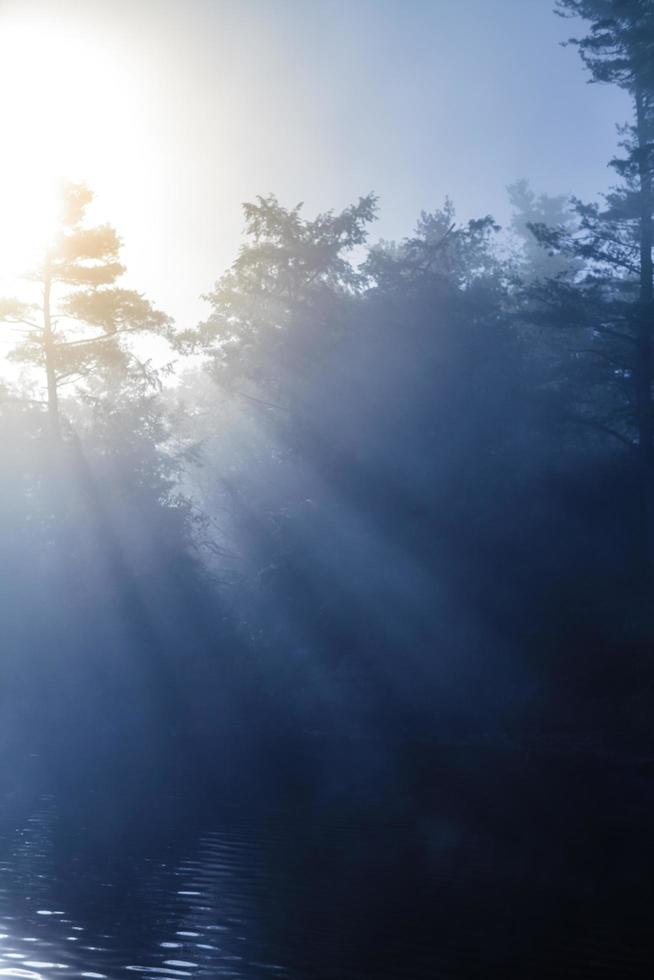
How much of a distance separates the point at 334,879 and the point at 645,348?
23.3 m

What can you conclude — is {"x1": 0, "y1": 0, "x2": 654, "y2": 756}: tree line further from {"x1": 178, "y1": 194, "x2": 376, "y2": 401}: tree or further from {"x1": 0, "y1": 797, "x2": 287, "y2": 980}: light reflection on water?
{"x1": 0, "y1": 797, "x2": 287, "y2": 980}: light reflection on water

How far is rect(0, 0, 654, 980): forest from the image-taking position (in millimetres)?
34312

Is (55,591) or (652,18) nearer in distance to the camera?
(652,18)

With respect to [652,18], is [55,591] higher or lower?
lower

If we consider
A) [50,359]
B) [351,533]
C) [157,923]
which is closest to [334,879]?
[157,923]

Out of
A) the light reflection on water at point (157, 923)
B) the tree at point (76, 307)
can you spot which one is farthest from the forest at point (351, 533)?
the light reflection on water at point (157, 923)

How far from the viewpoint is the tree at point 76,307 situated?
41281mm

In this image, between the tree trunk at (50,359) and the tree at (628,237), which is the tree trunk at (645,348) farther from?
the tree trunk at (50,359)

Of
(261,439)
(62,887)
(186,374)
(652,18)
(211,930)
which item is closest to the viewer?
(211,930)

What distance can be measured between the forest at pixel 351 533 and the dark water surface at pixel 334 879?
3368 mm

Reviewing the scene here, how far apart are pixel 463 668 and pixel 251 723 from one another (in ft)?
27.2

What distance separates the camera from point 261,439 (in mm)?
51375

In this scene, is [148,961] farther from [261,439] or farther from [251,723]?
[261,439]

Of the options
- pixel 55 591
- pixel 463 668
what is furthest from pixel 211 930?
pixel 55 591
